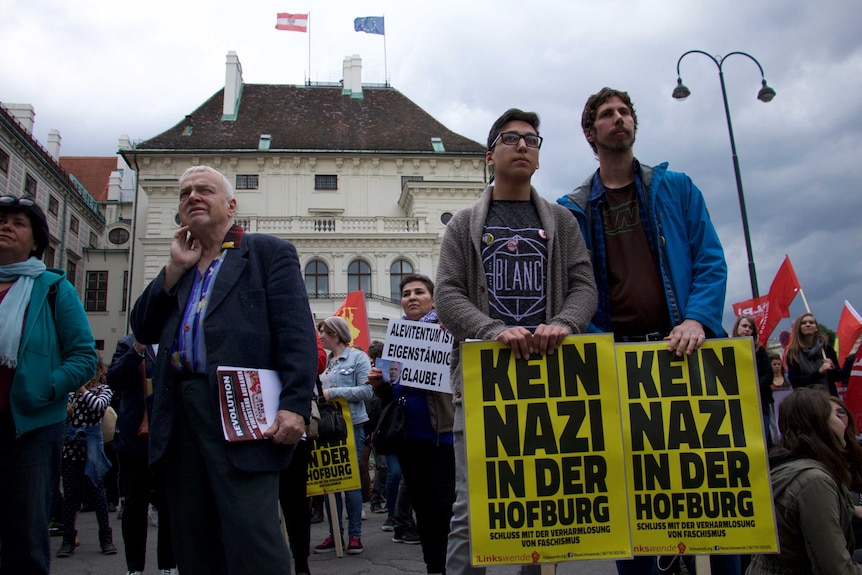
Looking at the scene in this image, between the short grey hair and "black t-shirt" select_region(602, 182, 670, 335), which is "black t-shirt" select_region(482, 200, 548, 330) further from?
the short grey hair

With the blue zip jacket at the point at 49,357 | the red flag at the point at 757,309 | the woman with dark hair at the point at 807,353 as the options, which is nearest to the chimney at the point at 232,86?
the red flag at the point at 757,309

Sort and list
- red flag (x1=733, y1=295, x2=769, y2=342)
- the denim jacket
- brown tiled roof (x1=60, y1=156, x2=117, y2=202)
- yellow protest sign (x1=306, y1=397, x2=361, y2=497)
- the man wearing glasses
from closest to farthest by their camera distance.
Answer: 1. the man wearing glasses
2. yellow protest sign (x1=306, y1=397, x2=361, y2=497)
3. the denim jacket
4. red flag (x1=733, y1=295, x2=769, y2=342)
5. brown tiled roof (x1=60, y1=156, x2=117, y2=202)

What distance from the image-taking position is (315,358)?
316cm

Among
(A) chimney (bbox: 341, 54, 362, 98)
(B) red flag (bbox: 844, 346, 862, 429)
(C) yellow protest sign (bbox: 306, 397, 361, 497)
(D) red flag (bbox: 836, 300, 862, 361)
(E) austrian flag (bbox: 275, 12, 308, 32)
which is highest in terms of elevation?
(E) austrian flag (bbox: 275, 12, 308, 32)

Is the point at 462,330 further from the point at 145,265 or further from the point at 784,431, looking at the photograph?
the point at 145,265

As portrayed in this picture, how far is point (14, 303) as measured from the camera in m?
3.67

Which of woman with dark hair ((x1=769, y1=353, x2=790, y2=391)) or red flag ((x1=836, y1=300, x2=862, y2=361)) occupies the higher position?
red flag ((x1=836, y1=300, x2=862, y2=361))

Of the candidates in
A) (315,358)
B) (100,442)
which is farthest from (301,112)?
(315,358)

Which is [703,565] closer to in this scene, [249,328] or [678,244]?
[678,244]

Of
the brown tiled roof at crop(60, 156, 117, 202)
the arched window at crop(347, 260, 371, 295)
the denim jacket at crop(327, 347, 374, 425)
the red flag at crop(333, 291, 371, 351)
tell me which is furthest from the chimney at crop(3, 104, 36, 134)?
the denim jacket at crop(327, 347, 374, 425)

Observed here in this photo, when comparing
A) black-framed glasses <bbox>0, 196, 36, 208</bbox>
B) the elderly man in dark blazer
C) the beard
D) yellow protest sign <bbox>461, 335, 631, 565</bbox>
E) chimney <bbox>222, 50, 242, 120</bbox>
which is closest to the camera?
yellow protest sign <bbox>461, 335, 631, 565</bbox>

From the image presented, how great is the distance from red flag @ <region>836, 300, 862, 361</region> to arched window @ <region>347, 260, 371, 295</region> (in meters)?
29.4

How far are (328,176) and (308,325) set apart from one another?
4171 cm

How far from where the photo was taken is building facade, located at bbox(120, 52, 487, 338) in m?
38.4
